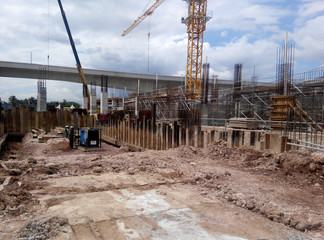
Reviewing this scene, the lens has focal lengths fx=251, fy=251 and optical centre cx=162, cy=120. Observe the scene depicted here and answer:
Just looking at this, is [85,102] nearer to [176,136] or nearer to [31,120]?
[31,120]

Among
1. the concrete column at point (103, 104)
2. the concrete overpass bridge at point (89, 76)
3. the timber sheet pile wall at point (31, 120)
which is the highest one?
the concrete overpass bridge at point (89, 76)

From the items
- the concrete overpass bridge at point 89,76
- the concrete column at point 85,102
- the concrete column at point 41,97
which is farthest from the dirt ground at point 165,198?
the concrete column at point 85,102

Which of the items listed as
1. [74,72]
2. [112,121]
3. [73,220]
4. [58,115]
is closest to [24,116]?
[58,115]

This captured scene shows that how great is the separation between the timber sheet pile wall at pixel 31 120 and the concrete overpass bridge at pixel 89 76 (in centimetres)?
1185

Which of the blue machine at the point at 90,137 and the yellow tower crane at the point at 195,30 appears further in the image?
the yellow tower crane at the point at 195,30

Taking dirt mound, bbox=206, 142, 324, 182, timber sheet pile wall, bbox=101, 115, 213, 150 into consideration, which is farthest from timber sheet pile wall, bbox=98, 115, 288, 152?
dirt mound, bbox=206, 142, 324, 182

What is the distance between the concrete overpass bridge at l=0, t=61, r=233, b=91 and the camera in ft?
111

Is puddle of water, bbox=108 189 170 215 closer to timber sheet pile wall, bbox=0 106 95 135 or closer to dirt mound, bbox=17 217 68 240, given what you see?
dirt mound, bbox=17 217 68 240

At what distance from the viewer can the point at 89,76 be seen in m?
40.3

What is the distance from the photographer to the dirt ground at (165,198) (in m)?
3.60

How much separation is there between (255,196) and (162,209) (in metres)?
1.94

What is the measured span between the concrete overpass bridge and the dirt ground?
98.6ft

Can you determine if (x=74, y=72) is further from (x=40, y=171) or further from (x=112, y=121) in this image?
(x=40, y=171)

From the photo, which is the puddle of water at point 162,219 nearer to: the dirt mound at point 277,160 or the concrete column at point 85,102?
the dirt mound at point 277,160
